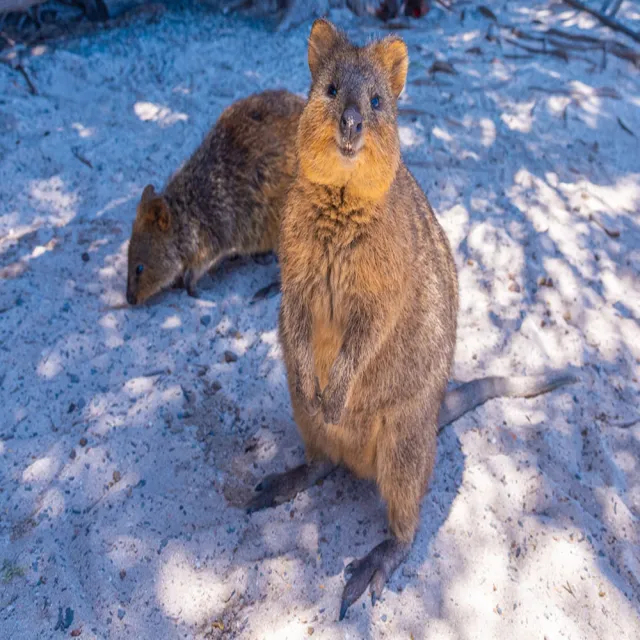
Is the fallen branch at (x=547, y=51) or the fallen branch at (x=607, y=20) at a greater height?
the fallen branch at (x=607, y=20)

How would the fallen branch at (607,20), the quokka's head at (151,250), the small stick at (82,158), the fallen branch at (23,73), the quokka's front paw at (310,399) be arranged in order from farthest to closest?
the fallen branch at (607,20) < the fallen branch at (23,73) < the small stick at (82,158) < the quokka's head at (151,250) < the quokka's front paw at (310,399)

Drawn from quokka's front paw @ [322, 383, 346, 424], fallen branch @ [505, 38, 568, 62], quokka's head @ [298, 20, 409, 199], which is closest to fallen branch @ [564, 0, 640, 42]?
fallen branch @ [505, 38, 568, 62]

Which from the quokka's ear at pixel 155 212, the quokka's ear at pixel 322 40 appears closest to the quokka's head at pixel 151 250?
the quokka's ear at pixel 155 212

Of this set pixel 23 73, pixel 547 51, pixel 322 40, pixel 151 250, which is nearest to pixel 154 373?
pixel 151 250

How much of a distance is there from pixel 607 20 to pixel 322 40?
615 cm

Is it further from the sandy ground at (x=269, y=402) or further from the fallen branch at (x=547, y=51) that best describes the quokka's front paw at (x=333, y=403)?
the fallen branch at (x=547, y=51)

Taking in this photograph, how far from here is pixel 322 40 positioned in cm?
234

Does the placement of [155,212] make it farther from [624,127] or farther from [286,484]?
[624,127]

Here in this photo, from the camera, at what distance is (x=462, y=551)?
277cm

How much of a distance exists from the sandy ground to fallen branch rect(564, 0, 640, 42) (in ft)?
3.41

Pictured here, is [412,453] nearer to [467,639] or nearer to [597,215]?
[467,639]

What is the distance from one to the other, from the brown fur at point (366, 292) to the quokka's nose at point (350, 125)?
48mm

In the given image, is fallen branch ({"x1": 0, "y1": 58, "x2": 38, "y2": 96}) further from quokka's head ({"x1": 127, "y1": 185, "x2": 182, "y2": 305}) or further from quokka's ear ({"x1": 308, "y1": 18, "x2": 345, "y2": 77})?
quokka's ear ({"x1": 308, "y1": 18, "x2": 345, "y2": 77})

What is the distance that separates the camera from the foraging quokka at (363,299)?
2.16m
